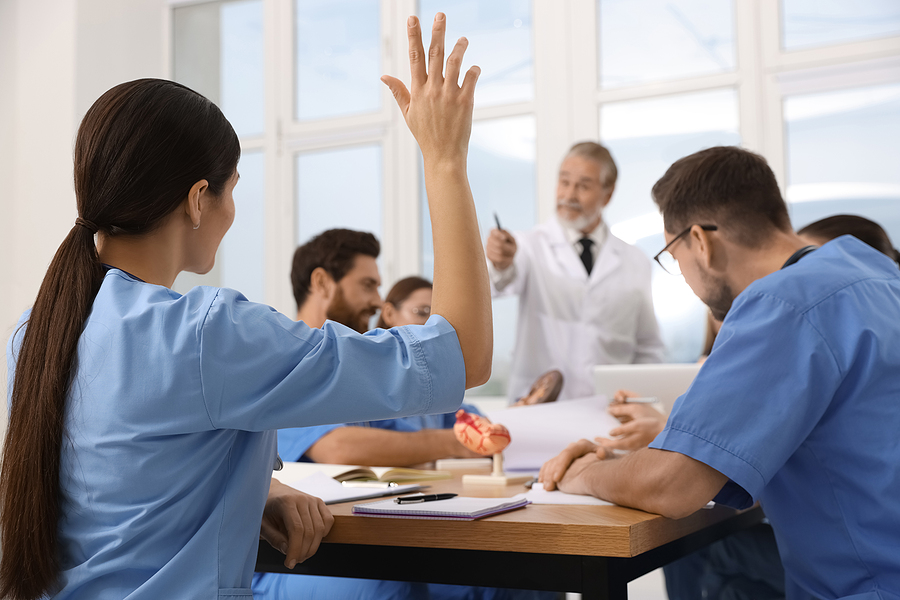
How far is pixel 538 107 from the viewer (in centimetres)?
488

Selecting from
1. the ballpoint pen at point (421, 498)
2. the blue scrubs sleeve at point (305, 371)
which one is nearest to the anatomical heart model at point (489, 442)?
the ballpoint pen at point (421, 498)

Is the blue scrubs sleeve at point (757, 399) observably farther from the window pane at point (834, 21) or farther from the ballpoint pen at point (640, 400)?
the window pane at point (834, 21)

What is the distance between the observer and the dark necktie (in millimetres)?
4020

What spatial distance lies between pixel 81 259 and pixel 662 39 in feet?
14.2

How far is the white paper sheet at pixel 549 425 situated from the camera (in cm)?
194

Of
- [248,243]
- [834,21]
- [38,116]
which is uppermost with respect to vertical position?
[834,21]

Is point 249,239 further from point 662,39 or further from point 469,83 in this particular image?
point 469,83

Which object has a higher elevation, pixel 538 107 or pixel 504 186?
pixel 538 107

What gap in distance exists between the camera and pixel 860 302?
126 cm

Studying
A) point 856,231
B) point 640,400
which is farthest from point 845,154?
point 640,400

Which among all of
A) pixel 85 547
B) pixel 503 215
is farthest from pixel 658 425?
pixel 503 215

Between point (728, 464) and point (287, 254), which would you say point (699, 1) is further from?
point (728, 464)

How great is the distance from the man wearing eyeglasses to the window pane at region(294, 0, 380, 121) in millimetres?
4374

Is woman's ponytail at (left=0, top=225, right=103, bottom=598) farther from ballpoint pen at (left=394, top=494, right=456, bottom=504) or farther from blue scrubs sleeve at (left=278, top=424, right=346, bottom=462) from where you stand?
blue scrubs sleeve at (left=278, top=424, right=346, bottom=462)
